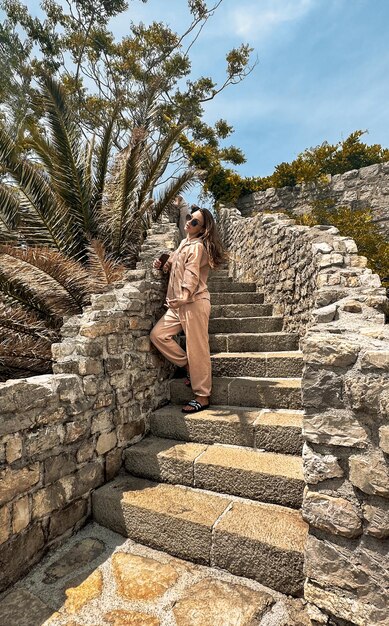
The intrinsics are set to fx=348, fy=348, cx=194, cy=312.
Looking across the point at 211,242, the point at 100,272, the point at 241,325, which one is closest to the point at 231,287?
the point at 241,325

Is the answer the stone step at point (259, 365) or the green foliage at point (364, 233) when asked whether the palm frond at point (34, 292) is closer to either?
the stone step at point (259, 365)

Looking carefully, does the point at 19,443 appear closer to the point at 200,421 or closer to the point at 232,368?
the point at 200,421

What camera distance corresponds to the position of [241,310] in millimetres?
4504

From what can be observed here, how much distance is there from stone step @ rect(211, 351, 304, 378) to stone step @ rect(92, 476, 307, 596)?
1.20m

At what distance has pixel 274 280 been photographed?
15.5ft

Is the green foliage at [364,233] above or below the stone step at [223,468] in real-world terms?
above

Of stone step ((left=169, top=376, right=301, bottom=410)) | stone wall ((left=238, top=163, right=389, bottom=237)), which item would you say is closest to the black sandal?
stone step ((left=169, top=376, right=301, bottom=410))

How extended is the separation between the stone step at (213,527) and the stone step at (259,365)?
1.20 metres

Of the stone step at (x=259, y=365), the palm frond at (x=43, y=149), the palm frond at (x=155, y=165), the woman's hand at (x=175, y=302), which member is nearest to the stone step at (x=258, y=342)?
the stone step at (x=259, y=365)

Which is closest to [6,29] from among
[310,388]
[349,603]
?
[310,388]

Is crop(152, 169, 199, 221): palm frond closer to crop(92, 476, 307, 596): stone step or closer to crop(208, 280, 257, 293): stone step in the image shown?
crop(208, 280, 257, 293): stone step

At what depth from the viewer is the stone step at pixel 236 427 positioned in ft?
8.10

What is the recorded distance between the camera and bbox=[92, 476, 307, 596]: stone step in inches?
72.2

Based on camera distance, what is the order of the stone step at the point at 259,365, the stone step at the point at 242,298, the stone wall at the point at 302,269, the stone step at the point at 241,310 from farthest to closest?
the stone step at the point at 242,298 < the stone step at the point at 241,310 < the stone step at the point at 259,365 < the stone wall at the point at 302,269
